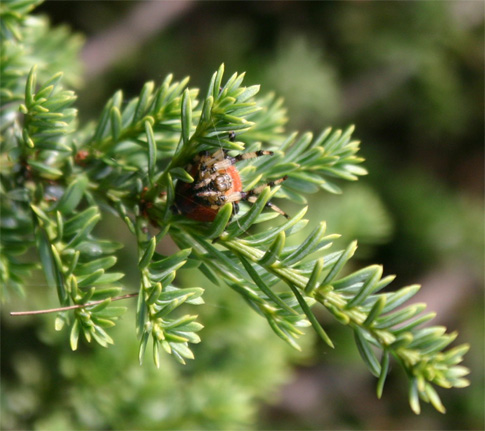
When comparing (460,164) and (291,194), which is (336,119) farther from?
(291,194)

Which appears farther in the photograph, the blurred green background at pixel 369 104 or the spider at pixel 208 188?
the blurred green background at pixel 369 104

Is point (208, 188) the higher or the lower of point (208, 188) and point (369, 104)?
the lower

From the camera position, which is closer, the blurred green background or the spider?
the spider

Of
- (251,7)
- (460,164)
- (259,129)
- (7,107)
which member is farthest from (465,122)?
(7,107)

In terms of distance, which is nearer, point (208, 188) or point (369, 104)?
point (208, 188)

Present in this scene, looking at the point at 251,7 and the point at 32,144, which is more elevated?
the point at 251,7

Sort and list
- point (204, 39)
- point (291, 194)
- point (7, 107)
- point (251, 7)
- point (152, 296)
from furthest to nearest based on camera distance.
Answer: point (251, 7), point (204, 39), point (7, 107), point (291, 194), point (152, 296)

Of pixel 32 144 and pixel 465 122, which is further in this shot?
pixel 465 122

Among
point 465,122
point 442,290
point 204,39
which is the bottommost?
point 442,290
